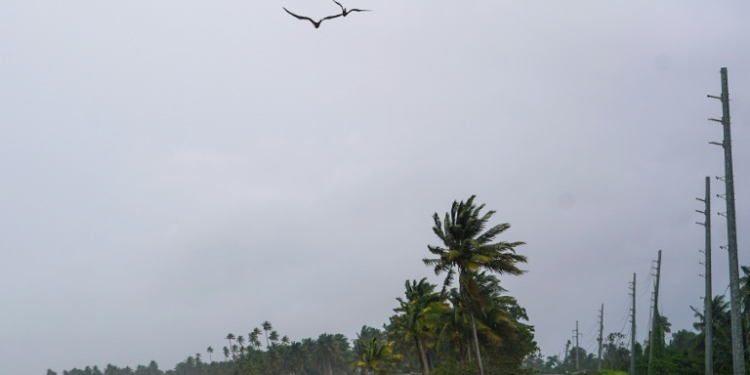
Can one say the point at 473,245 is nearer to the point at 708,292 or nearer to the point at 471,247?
the point at 471,247

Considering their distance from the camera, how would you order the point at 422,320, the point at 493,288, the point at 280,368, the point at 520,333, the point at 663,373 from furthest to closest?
1. the point at 280,368
2. the point at 520,333
3. the point at 663,373
4. the point at 493,288
5. the point at 422,320

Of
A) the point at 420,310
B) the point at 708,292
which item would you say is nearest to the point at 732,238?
the point at 708,292

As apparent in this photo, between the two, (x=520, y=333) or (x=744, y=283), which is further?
(x=520, y=333)

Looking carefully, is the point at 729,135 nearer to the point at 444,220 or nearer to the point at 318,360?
the point at 444,220

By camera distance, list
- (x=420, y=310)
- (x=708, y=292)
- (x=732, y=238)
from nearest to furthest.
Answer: (x=732, y=238)
(x=708, y=292)
(x=420, y=310)

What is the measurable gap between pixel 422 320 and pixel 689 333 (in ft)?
310

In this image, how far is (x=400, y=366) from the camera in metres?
134

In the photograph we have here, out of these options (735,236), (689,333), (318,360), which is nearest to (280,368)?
(318,360)

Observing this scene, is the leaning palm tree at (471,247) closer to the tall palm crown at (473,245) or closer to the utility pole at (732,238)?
the tall palm crown at (473,245)

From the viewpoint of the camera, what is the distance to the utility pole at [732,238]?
101ft

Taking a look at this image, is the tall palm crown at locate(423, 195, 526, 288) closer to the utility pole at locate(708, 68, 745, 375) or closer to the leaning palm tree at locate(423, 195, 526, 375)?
the leaning palm tree at locate(423, 195, 526, 375)

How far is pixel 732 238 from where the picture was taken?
103 feet

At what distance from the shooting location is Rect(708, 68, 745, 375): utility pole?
30875 millimetres

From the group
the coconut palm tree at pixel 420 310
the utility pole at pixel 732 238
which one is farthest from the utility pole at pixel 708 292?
the coconut palm tree at pixel 420 310
